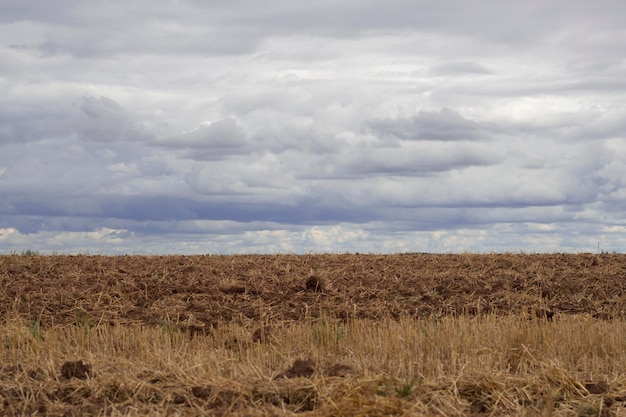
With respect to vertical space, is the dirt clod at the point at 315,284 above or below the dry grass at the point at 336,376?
above

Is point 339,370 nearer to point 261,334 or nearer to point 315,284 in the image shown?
point 261,334

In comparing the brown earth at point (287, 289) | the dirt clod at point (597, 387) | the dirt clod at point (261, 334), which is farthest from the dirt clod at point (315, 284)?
the dirt clod at point (597, 387)

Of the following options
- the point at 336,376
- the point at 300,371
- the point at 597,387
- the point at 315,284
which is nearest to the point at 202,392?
the point at 300,371

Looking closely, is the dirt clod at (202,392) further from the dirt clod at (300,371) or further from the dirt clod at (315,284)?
the dirt clod at (315,284)

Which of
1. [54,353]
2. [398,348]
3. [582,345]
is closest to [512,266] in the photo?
[582,345]

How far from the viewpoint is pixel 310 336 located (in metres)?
12.0

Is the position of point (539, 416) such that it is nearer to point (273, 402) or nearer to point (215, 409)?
point (273, 402)

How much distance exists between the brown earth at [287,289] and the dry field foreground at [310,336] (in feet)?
0.17

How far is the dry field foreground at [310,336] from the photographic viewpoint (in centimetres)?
828

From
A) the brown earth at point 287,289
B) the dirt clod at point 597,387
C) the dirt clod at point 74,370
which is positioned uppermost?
the brown earth at point 287,289

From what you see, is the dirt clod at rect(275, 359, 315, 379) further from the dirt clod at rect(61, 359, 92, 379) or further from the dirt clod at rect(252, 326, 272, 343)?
the dirt clod at rect(252, 326, 272, 343)

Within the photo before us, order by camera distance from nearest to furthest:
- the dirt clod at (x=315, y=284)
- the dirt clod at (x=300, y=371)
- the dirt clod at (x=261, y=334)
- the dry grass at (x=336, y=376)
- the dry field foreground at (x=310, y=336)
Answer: the dry grass at (x=336, y=376)
the dry field foreground at (x=310, y=336)
the dirt clod at (x=300, y=371)
the dirt clod at (x=261, y=334)
the dirt clod at (x=315, y=284)

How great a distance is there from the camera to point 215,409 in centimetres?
793

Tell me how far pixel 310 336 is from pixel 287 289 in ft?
16.2
